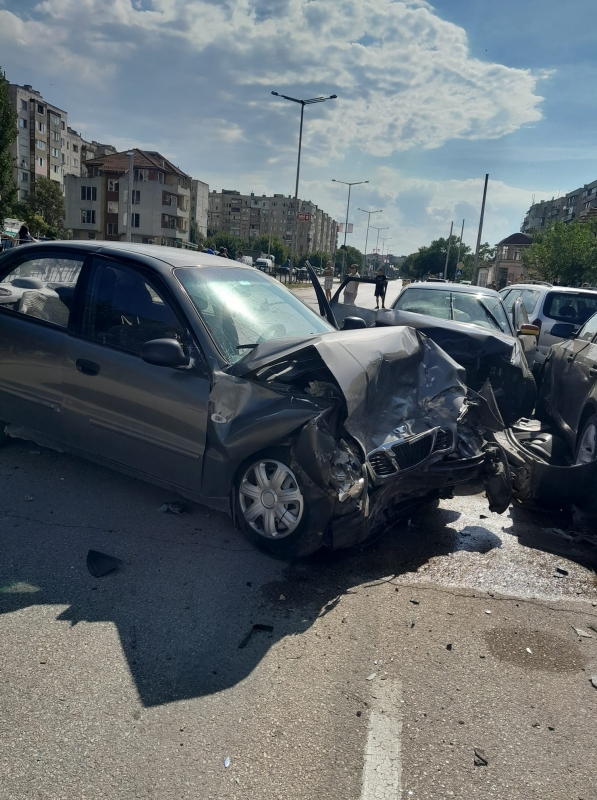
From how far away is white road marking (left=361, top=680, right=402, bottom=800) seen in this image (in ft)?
7.61

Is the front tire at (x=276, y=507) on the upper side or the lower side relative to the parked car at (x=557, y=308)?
lower

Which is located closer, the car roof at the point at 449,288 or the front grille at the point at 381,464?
the front grille at the point at 381,464

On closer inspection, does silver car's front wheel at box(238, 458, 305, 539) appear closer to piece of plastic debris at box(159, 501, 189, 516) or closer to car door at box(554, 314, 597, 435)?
piece of plastic debris at box(159, 501, 189, 516)

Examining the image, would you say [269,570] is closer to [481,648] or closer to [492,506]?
[481,648]

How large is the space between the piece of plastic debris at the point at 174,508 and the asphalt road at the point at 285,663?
102 millimetres

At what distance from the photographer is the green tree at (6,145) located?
1722 inches

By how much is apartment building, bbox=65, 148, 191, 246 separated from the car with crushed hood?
77.5m

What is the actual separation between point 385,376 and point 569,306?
8.76 metres

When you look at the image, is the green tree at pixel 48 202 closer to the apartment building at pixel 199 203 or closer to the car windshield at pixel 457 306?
the apartment building at pixel 199 203

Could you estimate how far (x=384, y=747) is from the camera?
2529mm

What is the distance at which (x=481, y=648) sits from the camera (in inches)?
129

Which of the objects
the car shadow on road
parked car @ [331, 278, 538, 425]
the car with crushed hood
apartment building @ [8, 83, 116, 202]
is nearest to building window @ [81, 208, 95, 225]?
apartment building @ [8, 83, 116, 202]

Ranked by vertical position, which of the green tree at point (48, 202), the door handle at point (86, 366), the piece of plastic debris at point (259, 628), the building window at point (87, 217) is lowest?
the piece of plastic debris at point (259, 628)

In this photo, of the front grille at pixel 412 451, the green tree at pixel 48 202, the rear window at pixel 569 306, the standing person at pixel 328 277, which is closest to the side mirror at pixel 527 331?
the rear window at pixel 569 306
